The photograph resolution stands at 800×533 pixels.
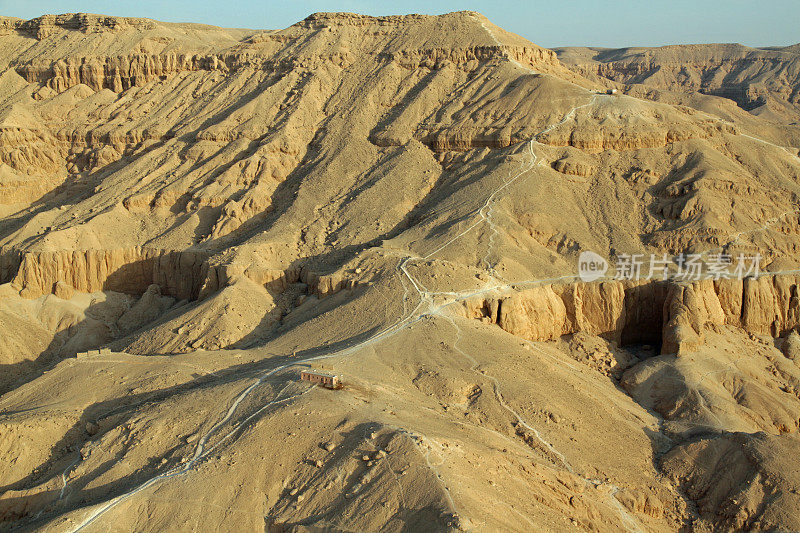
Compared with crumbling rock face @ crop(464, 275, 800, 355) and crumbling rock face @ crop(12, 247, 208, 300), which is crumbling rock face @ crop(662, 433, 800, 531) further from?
crumbling rock face @ crop(12, 247, 208, 300)

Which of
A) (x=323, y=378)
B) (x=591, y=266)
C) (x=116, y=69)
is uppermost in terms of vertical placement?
(x=116, y=69)

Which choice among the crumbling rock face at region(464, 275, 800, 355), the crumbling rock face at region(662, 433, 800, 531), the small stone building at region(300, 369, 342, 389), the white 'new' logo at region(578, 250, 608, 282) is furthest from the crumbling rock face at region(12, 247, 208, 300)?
the crumbling rock face at region(662, 433, 800, 531)

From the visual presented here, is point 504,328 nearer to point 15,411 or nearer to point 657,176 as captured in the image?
point 657,176

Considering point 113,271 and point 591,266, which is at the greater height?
point 591,266

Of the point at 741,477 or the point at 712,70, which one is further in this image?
the point at 712,70

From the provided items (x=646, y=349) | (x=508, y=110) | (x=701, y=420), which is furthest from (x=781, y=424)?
(x=508, y=110)
